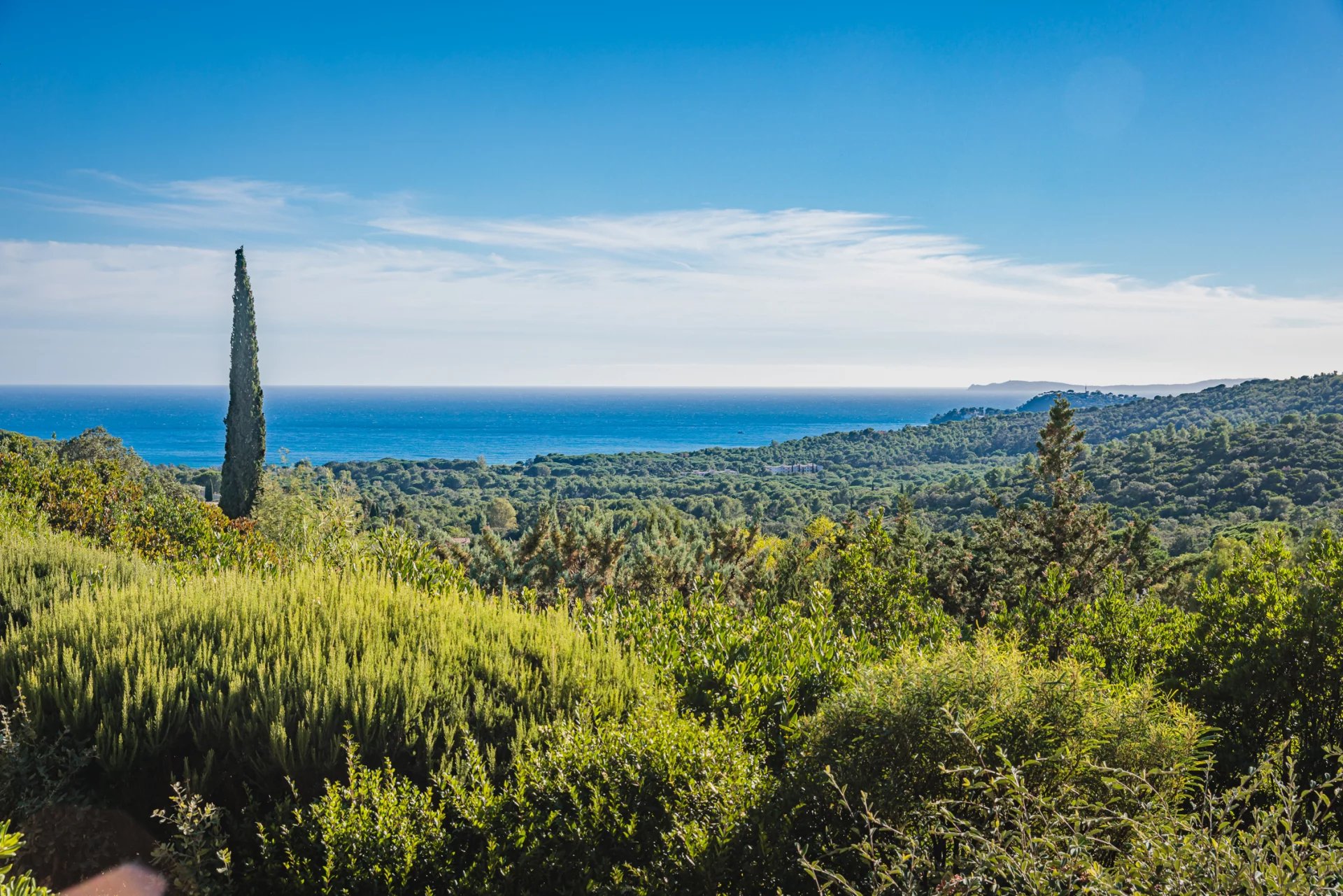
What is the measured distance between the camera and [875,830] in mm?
2869

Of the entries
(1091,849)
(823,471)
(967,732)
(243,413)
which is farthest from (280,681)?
(823,471)

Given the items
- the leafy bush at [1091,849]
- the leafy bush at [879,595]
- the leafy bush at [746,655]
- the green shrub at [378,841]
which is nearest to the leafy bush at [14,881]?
the green shrub at [378,841]

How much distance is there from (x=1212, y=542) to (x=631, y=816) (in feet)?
131

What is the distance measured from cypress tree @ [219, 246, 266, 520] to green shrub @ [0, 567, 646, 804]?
17970 millimetres

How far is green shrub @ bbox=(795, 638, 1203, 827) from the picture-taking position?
2922 millimetres

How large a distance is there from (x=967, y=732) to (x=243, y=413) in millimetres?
22639

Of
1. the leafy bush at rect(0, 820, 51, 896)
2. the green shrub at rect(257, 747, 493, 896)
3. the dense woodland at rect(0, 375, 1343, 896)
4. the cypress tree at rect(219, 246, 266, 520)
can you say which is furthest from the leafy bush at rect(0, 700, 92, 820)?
the cypress tree at rect(219, 246, 266, 520)

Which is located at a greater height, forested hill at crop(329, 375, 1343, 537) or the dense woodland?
the dense woodland

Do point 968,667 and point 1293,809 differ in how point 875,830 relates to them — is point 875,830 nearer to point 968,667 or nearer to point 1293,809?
point 968,667

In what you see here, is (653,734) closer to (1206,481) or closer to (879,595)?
(879,595)

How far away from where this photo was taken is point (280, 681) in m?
3.86

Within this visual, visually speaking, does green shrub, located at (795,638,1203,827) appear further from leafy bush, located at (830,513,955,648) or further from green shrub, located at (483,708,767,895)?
leafy bush, located at (830,513,955,648)

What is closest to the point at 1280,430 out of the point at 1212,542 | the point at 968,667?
the point at 1212,542

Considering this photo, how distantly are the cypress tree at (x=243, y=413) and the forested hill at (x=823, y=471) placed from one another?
25425 millimetres
